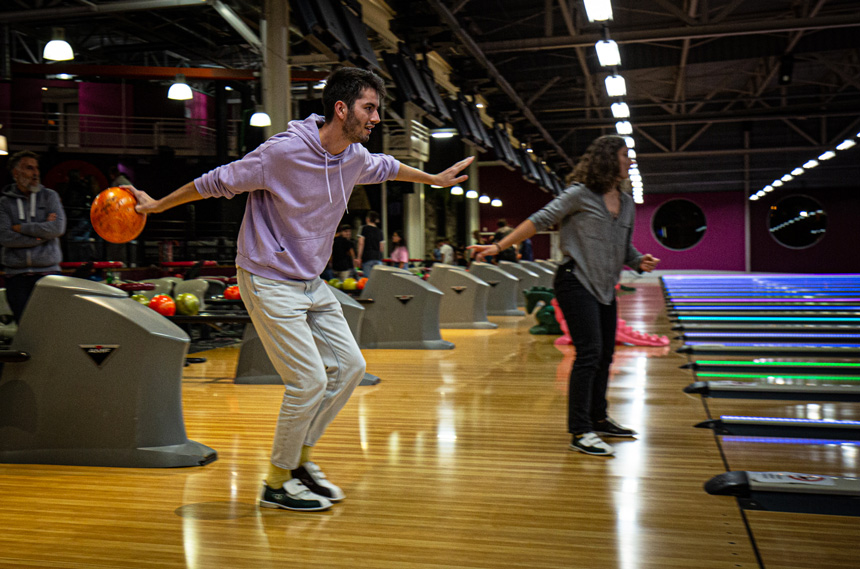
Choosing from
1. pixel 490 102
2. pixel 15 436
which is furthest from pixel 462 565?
pixel 490 102

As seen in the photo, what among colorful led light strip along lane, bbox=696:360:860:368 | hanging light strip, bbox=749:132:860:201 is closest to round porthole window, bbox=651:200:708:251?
hanging light strip, bbox=749:132:860:201

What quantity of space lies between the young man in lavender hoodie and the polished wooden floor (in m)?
0.34

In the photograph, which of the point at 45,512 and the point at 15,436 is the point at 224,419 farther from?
the point at 45,512

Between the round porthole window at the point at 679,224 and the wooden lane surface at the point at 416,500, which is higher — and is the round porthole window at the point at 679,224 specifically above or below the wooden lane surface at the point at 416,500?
above

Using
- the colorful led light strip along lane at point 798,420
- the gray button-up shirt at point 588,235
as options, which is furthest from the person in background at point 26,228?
the colorful led light strip along lane at point 798,420

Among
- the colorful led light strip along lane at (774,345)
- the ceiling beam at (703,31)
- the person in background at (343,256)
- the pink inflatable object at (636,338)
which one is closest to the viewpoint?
the colorful led light strip along lane at (774,345)

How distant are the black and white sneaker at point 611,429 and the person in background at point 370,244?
6289 mm

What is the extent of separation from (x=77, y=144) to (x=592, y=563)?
1971 centimetres

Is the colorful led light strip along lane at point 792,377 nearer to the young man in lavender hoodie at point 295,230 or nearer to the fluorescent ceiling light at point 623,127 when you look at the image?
the young man in lavender hoodie at point 295,230

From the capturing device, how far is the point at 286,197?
247 centimetres

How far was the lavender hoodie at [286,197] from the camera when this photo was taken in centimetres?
247

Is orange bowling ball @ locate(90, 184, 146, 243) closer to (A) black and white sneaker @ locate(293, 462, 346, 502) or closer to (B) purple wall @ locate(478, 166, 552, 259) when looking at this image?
(A) black and white sneaker @ locate(293, 462, 346, 502)

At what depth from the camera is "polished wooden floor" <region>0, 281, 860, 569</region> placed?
2191 millimetres

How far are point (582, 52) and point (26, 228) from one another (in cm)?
1134
